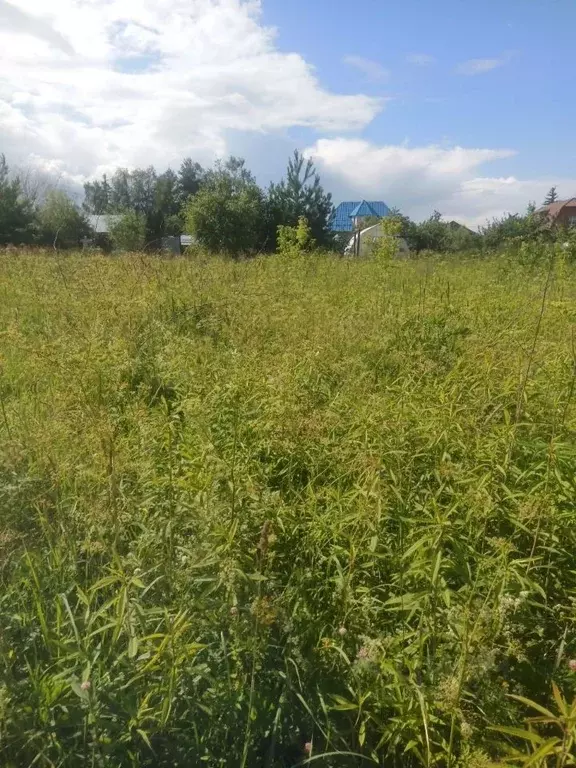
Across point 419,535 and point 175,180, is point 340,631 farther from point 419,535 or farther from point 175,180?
point 175,180

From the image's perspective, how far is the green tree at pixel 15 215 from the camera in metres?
26.3

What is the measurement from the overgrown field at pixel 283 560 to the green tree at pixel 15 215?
26.9 meters

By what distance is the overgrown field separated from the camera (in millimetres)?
1404

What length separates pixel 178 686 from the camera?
56.5 inches

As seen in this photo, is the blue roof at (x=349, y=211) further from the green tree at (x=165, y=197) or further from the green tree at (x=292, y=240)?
the green tree at (x=292, y=240)

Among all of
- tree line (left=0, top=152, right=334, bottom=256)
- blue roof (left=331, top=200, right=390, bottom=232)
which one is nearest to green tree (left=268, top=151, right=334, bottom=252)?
tree line (left=0, top=152, right=334, bottom=256)

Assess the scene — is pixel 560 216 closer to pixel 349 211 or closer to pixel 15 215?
pixel 15 215

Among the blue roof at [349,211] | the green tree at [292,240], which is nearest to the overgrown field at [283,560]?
the green tree at [292,240]

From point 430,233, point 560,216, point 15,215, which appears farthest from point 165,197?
point 560,216

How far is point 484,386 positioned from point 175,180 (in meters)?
49.1

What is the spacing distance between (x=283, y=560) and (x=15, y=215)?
30100 mm

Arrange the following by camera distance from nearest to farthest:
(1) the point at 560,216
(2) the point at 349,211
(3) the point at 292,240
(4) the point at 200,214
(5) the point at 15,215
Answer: (1) the point at 560,216, (3) the point at 292,240, (4) the point at 200,214, (5) the point at 15,215, (2) the point at 349,211

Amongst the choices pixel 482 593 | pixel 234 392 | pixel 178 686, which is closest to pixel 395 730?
pixel 482 593

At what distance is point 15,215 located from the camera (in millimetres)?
27016
